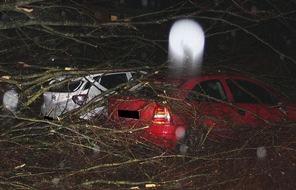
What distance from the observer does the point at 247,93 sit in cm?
708

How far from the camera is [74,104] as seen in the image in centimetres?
629

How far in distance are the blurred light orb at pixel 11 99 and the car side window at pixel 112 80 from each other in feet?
7.15

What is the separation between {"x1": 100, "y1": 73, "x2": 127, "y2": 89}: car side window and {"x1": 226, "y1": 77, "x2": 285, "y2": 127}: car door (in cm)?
203

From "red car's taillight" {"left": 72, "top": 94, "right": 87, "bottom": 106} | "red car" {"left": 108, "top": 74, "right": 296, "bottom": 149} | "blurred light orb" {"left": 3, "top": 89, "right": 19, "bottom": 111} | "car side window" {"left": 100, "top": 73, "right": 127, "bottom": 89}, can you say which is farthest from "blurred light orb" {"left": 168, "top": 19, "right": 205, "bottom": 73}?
"blurred light orb" {"left": 3, "top": 89, "right": 19, "bottom": 111}

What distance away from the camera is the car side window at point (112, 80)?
25.3ft

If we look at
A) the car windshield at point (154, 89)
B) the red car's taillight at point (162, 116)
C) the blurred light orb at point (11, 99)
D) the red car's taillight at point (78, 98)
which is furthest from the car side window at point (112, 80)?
the blurred light orb at point (11, 99)

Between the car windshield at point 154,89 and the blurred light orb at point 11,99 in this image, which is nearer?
the blurred light orb at point 11,99

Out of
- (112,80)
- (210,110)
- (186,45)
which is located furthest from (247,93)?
(112,80)

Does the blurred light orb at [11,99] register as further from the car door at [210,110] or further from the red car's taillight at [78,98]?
the car door at [210,110]

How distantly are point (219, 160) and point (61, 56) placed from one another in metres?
3.72

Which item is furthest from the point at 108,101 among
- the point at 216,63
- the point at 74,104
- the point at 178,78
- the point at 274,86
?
the point at 274,86

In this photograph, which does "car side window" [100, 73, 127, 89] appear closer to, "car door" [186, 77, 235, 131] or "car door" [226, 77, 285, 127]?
"car door" [226, 77, 285, 127]

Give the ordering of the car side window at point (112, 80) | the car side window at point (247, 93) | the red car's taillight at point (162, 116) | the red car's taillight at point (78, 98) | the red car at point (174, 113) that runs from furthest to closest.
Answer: the car side window at point (112, 80), the car side window at point (247, 93), the red car's taillight at point (78, 98), the red car's taillight at point (162, 116), the red car at point (174, 113)

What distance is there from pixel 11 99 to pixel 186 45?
4.19m
